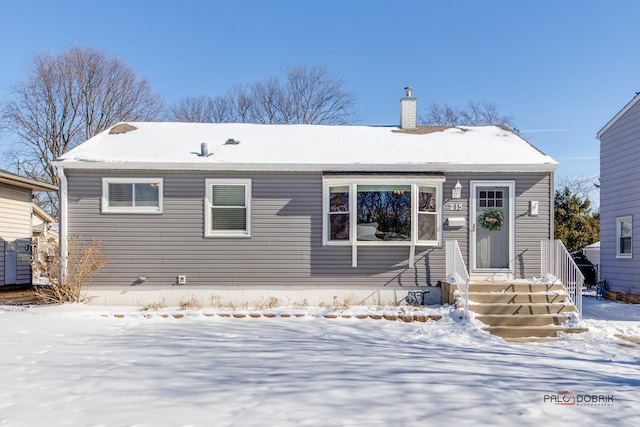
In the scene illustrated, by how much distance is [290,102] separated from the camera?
27156mm

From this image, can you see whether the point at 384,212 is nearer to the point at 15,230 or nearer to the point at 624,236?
the point at 624,236

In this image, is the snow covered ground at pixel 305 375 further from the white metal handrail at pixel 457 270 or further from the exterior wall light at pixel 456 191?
the exterior wall light at pixel 456 191

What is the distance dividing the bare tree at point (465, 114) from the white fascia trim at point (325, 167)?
64.9 feet

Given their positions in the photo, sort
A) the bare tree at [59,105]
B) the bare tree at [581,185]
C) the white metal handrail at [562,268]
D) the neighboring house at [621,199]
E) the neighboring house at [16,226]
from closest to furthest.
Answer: the white metal handrail at [562,268], the neighboring house at [621,199], the neighboring house at [16,226], the bare tree at [59,105], the bare tree at [581,185]

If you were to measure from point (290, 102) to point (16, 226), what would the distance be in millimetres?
17986

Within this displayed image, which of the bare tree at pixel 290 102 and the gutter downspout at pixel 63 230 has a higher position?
the bare tree at pixel 290 102

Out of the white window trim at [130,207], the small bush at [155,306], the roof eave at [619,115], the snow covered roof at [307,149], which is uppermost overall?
the roof eave at [619,115]

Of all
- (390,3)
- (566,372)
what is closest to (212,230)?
(566,372)

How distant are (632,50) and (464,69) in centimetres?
719

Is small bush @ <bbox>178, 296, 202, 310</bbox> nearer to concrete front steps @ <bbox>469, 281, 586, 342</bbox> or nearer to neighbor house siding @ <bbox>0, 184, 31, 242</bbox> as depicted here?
concrete front steps @ <bbox>469, 281, 586, 342</bbox>

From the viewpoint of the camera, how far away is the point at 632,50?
550 inches

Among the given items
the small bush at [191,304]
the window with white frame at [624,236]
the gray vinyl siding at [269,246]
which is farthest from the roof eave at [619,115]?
the small bush at [191,304]

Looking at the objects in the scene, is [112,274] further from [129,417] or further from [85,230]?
[129,417]

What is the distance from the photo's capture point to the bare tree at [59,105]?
22.9 m
